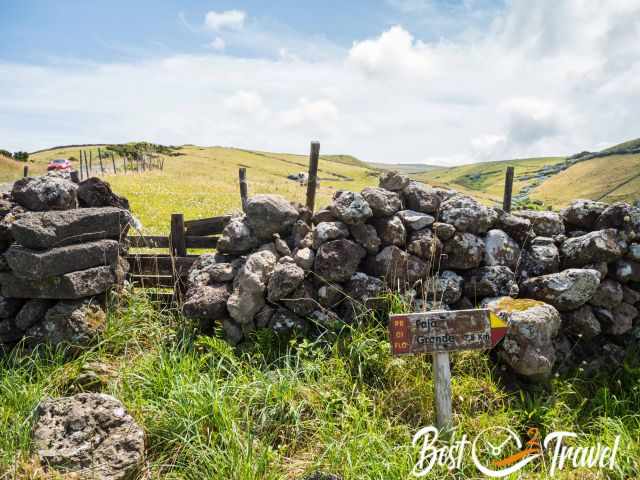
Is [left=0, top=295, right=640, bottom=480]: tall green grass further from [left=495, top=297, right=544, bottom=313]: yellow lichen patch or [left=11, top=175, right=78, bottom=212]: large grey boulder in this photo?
[left=11, top=175, right=78, bottom=212]: large grey boulder

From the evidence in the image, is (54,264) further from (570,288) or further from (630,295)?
(630,295)

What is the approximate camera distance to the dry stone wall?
5.38 meters

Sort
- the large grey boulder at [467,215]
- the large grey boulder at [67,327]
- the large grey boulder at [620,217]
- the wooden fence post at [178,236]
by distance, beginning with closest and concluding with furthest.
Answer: the large grey boulder at [67,327] → the large grey boulder at [467,215] → the large grey boulder at [620,217] → the wooden fence post at [178,236]

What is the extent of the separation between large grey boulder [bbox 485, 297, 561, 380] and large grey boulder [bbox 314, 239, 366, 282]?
1857 millimetres

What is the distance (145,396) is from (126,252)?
→ 2.50 meters

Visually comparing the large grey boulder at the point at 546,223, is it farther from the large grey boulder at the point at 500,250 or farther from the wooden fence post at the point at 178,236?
the wooden fence post at the point at 178,236

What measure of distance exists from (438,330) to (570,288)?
7.76 feet

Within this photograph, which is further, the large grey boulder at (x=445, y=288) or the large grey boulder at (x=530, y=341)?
the large grey boulder at (x=445, y=288)

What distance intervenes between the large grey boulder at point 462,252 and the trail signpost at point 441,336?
146 cm

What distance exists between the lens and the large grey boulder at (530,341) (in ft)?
15.8

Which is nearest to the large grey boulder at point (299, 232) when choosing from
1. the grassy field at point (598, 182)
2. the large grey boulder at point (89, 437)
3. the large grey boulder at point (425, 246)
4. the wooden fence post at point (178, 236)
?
the large grey boulder at point (425, 246)

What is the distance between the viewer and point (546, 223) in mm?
6168

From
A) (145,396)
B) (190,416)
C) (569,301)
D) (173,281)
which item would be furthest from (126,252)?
(569,301)

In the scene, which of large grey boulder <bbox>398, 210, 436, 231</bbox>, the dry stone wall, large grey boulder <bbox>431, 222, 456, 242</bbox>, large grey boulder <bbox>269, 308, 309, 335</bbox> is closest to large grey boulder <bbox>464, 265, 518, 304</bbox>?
the dry stone wall
